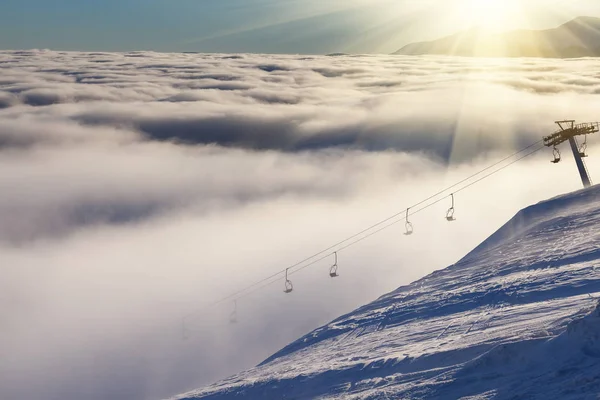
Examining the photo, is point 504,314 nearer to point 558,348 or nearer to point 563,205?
point 558,348

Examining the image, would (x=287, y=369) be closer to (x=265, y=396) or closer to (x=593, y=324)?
(x=265, y=396)

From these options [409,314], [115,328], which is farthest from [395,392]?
[115,328]

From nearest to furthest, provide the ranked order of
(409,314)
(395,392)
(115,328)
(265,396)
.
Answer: (395,392) < (265,396) < (409,314) < (115,328)

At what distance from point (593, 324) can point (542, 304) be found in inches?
379

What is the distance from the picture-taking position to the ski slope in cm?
2109

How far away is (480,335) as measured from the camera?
90.3ft

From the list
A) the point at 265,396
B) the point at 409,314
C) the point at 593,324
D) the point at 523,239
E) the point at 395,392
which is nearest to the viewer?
the point at 593,324

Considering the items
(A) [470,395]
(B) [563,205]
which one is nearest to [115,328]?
(B) [563,205]

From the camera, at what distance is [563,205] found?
1885 inches

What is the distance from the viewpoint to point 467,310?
33.3 m

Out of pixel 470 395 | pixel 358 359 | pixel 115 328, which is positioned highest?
pixel 115 328

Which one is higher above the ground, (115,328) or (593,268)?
(115,328)

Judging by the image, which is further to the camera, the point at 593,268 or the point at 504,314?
the point at 593,268

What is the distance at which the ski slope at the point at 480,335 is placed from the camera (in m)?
21.1
